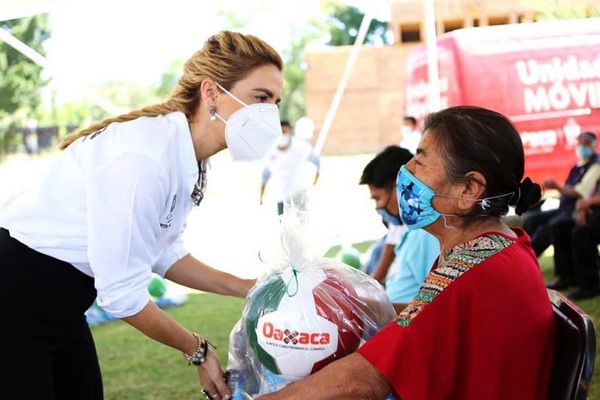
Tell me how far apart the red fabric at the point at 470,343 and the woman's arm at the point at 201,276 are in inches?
33.6

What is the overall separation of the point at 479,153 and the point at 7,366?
1245mm

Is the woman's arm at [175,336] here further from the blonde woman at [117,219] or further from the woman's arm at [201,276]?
the woman's arm at [201,276]

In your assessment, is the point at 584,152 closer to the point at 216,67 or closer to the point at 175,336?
the point at 216,67

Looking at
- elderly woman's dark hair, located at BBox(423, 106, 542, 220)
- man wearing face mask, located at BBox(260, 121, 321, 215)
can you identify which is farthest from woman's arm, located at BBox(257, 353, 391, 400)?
man wearing face mask, located at BBox(260, 121, 321, 215)

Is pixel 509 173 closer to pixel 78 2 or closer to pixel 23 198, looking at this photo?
pixel 23 198

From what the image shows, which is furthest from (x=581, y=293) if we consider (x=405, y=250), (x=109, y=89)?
(x=109, y=89)

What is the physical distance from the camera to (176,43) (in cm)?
3844

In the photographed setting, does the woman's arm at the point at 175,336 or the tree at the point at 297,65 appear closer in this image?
the woman's arm at the point at 175,336

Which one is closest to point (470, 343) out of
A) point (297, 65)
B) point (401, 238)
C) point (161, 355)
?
point (401, 238)

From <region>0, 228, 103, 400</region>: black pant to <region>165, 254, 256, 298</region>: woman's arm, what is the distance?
395 mm

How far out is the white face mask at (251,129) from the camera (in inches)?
86.2

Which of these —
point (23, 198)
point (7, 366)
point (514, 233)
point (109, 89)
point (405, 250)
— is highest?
point (23, 198)

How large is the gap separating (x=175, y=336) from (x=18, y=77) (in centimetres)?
2569

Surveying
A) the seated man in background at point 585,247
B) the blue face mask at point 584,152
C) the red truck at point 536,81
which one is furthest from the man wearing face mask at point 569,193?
the red truck at point 536,81
